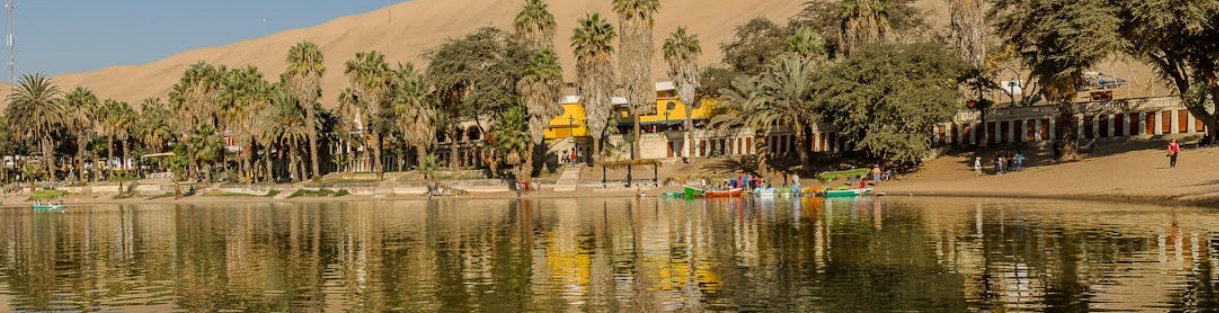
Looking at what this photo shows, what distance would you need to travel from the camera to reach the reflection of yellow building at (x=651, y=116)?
349 ft

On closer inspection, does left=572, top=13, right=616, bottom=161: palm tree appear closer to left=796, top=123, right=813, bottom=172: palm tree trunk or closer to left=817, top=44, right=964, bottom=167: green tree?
left=796, top=123, right=813, bottom=172: palm tree trunk

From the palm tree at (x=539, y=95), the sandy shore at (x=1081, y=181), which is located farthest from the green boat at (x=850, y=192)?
the palm tree at (x=539, y=95)

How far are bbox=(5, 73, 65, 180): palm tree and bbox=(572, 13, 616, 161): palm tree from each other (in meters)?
58.4

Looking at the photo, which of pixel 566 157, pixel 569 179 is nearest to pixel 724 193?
pixel 569 179

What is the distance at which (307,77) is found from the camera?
97625mm

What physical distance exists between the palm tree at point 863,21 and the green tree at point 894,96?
5444 mm

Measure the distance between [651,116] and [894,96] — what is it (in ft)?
129

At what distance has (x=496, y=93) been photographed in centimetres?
9012

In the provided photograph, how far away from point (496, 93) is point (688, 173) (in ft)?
52.3

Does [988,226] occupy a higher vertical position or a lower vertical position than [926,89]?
lower

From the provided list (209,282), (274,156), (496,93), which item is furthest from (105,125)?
(209,282)

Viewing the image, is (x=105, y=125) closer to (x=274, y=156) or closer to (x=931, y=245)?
(x=274, y=156)

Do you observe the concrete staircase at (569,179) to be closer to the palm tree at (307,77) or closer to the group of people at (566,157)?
the group of people at (566,157)

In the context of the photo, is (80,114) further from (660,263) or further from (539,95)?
(660,263)
